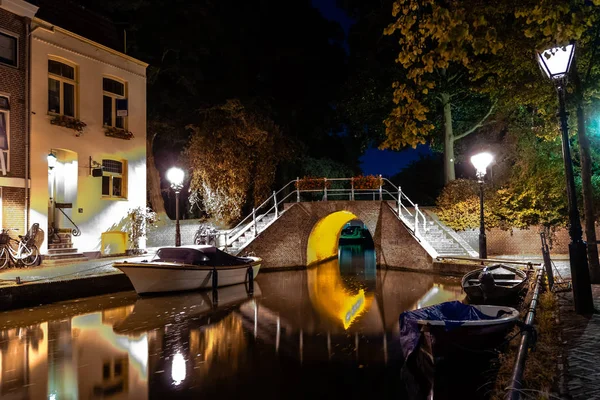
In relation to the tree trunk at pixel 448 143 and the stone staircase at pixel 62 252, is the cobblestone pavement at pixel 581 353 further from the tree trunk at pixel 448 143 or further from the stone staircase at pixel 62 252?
the tree trunk at pixel 448 143

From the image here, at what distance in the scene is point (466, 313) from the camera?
24.7 ft

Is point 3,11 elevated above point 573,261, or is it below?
above

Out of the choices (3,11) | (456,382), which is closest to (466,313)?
(456,382)

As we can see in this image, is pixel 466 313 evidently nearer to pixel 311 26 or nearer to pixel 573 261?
pixel 573 261

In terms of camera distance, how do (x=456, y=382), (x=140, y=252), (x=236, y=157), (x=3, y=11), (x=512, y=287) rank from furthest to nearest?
(x=236, y=157) → (x=140, y=252) → (x=3, y=11) → (x=512, y=287) → (x=456, y=382)

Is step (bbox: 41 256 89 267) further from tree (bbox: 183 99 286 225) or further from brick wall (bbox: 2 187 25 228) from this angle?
tree (bbox: 183 99 286 225)

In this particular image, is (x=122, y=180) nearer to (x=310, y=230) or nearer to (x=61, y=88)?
(x=61, y=88)

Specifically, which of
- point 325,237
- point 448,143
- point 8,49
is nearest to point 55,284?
point 8,49

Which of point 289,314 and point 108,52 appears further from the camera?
point 108,52

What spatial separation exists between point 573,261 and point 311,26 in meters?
28.0

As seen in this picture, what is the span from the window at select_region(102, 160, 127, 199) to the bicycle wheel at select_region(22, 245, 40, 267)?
14.3 feet

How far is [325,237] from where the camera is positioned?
2762 cm

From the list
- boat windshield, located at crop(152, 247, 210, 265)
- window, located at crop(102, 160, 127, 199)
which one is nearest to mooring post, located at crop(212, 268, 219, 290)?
boat windshield, located at crop(152, 247, 210, 265)

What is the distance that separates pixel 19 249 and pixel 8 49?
7172 mm
